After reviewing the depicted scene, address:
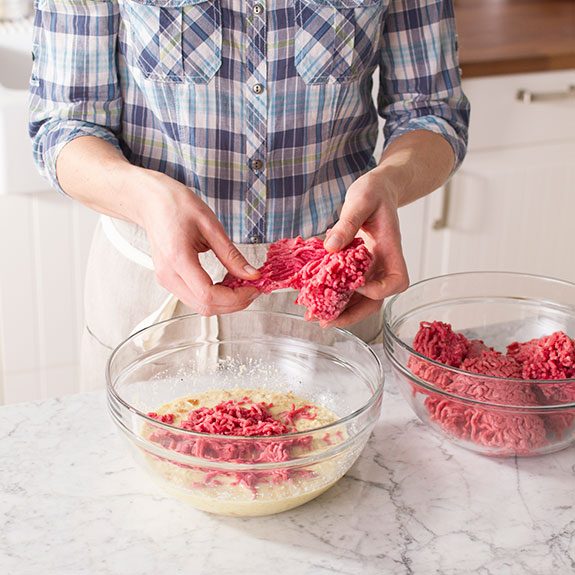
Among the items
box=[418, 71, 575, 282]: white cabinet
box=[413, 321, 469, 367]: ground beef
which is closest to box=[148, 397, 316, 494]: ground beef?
box=[413, 321, 469, 367]: ground beef

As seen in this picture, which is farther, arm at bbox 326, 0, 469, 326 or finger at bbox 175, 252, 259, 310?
arm at bbox 326, 0, 469, 326

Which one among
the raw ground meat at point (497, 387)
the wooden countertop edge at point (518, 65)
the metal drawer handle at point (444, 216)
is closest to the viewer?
the raw ground meat at point (497, 387)

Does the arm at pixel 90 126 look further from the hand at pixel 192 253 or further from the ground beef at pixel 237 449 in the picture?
the ground beef at pixel 237 449

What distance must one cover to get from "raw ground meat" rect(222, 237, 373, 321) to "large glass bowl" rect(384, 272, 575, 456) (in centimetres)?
10

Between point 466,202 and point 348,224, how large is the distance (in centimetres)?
135

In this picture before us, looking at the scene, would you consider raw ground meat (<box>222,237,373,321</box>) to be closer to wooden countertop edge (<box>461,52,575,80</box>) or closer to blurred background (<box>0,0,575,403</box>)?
blurred background (<box>0,0,575,403</box>)

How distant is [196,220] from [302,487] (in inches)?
11.6

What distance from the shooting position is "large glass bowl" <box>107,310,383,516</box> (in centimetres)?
86

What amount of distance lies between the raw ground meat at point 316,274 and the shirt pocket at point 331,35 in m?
0.29

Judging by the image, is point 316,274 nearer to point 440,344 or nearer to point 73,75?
point 440,344

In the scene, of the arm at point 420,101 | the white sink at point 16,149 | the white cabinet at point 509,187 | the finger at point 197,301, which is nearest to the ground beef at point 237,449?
the finger at point 197,301

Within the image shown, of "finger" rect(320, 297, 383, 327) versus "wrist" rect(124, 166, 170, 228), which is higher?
"wrist" rect(124, 166, 170, 228)

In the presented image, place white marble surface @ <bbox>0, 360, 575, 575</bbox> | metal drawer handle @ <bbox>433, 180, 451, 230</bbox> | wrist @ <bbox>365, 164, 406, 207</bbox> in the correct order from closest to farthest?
white marble surface @ <bbox>0, 360, 575, 575</bbox>
wrist @ <bbox>365, 164, 406, 207</bbox>
metal drawer handle @ <bbox>433, 180, 451, 230</bbox>

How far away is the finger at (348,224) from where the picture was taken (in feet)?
3.13
